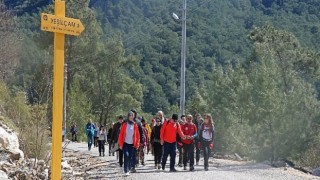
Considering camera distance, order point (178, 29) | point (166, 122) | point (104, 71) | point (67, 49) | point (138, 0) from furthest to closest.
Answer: point (138, 0)
point (178, 29)
point (104, 71)
point (67, 49)
point (166, 122)

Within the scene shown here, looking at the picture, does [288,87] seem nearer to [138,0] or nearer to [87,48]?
A: [87,48]

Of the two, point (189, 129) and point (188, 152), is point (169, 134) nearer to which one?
point (189, 129)

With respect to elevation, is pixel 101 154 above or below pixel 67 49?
below

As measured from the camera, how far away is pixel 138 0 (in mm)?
114625

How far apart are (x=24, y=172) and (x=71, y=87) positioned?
38.5m

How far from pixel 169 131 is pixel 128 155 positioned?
1.63 metres

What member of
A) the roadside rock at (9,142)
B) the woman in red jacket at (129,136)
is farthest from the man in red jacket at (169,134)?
the roadside rock at (9,142)

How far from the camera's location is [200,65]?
3533 inches

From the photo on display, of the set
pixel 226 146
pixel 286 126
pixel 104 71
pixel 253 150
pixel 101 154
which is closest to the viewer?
pixel 101 154

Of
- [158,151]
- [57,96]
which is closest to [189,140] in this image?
[158,151]

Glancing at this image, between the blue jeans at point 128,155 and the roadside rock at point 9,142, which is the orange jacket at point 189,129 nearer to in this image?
the blue jeans at point 128,155

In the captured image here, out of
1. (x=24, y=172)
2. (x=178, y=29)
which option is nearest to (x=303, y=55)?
(x=24, y=172)

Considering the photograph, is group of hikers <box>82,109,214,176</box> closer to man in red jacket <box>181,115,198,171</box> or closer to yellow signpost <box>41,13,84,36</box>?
man in red jacket <box>181,115,198,171</box>

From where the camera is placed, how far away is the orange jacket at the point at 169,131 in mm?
16891
